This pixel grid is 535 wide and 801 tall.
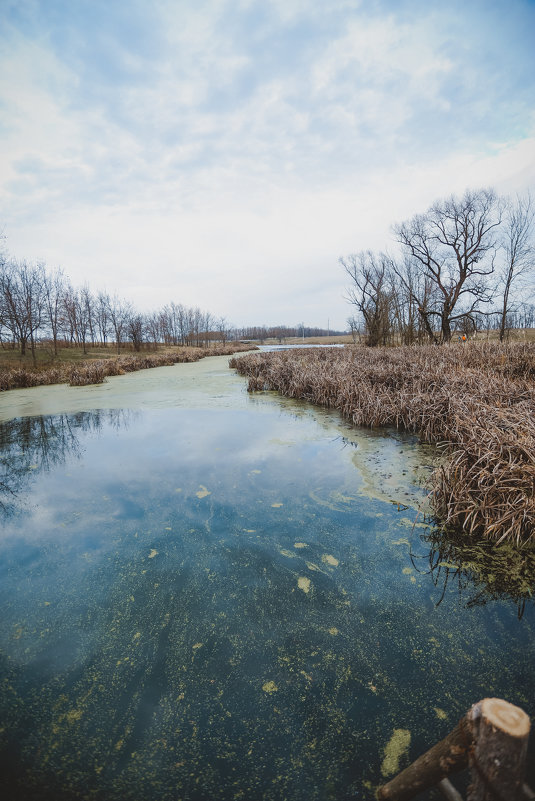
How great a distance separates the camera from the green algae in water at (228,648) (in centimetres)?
136

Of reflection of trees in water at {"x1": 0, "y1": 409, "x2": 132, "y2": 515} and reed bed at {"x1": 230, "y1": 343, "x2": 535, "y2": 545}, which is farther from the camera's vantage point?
reflection of trees in water at {"x1": 0, "y1": 409, "x2": 132, "y2": 515}

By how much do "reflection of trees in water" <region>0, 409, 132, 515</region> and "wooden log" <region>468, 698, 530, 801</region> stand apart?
4.22 meters

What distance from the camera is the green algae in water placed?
136cm

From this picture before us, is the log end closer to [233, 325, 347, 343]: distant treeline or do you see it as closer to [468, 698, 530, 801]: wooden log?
[468, 698, 530, 801]: wooden log

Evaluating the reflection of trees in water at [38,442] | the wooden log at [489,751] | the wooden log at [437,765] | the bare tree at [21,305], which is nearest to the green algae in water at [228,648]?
the wooden log at [437,765]

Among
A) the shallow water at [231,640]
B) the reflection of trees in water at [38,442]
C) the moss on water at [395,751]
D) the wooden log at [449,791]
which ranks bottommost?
the moss on water at [395,751]

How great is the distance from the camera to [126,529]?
3.12 m

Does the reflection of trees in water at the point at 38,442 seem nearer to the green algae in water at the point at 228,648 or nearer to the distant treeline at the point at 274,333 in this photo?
the green algae in water at the point at 228,648

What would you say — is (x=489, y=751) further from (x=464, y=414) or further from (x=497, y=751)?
(x=464, y=414)

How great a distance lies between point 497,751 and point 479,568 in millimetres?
2175

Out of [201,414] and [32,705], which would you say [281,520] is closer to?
[32,705]

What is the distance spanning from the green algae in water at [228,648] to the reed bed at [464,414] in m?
0.55

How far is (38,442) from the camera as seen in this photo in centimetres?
595

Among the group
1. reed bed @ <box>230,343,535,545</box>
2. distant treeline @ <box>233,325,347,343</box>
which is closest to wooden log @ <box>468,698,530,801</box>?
reed bed @ <box>230,343,535,545</box>
